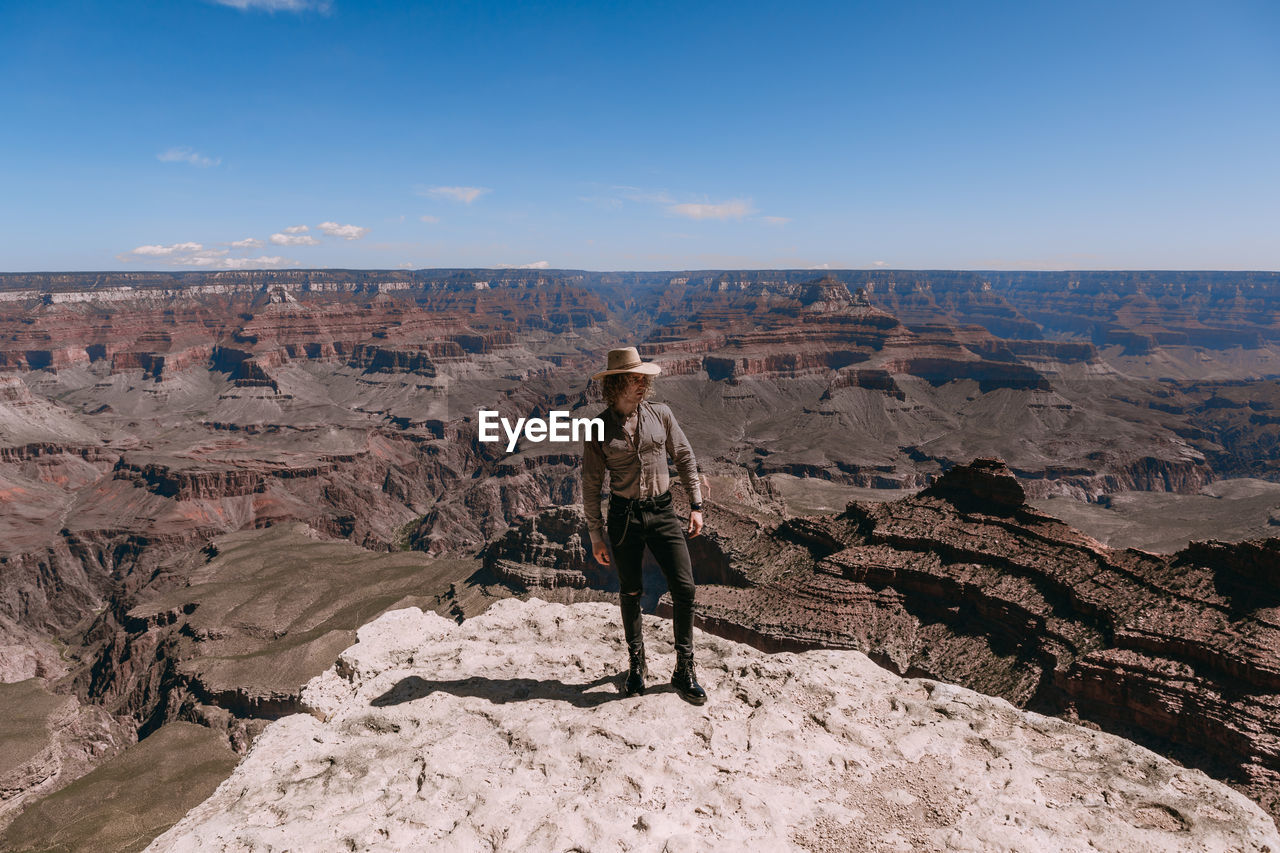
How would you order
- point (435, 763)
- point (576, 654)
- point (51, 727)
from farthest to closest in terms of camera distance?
point (51, 727) < point (576, 654) < point (435, 763)

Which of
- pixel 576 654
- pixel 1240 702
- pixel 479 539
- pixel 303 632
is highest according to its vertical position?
pixel 576 654

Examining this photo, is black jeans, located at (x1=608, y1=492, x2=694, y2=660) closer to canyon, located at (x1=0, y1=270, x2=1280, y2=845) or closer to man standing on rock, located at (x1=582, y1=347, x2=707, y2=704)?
man standing on rock, located at (x1=582, y1=347, x2=707, y2=704)

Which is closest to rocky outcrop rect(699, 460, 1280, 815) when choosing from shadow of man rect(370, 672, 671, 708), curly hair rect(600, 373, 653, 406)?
shadow of man rect(370, 672, 671, 708)

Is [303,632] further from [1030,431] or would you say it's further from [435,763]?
[1030,431]

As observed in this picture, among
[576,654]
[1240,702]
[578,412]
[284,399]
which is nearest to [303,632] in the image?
[576,654]

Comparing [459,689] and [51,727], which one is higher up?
[459,689]

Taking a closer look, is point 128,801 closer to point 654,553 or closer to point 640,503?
point 654,553

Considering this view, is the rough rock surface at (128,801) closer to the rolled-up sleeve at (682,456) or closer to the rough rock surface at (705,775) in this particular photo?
the rough rock surface at (705,775)
